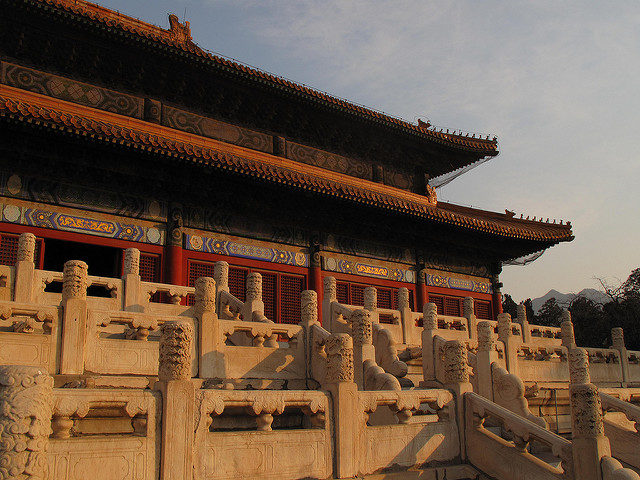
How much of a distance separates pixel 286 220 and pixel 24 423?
13.1 meters

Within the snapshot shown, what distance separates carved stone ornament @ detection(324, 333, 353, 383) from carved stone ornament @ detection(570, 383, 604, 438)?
8.47 feet

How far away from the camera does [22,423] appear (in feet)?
14.8

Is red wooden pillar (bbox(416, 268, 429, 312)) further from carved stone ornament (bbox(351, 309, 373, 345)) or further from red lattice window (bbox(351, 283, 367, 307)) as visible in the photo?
carved stone ornament (bbox(351, 309, 373, 345))

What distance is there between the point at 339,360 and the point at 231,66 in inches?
460

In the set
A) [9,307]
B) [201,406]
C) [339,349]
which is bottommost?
[201,406]

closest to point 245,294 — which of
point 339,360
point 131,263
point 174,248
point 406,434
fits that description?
point 174,248

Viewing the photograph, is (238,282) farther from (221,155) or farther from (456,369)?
(456,369)

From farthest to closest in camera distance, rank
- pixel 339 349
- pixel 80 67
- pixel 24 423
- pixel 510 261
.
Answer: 1. pixel 510 261
2. pixel 80 67
3. pixel 339 349
4. pixel 24 423

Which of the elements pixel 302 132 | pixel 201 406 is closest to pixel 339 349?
pixel 201 406

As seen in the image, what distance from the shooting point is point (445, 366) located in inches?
331

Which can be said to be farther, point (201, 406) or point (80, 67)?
point (80, 67)

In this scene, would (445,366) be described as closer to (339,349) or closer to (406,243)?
(339,349)

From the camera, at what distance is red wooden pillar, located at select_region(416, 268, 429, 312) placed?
1967 centimetres

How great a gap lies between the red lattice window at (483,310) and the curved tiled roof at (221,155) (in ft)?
8.38
